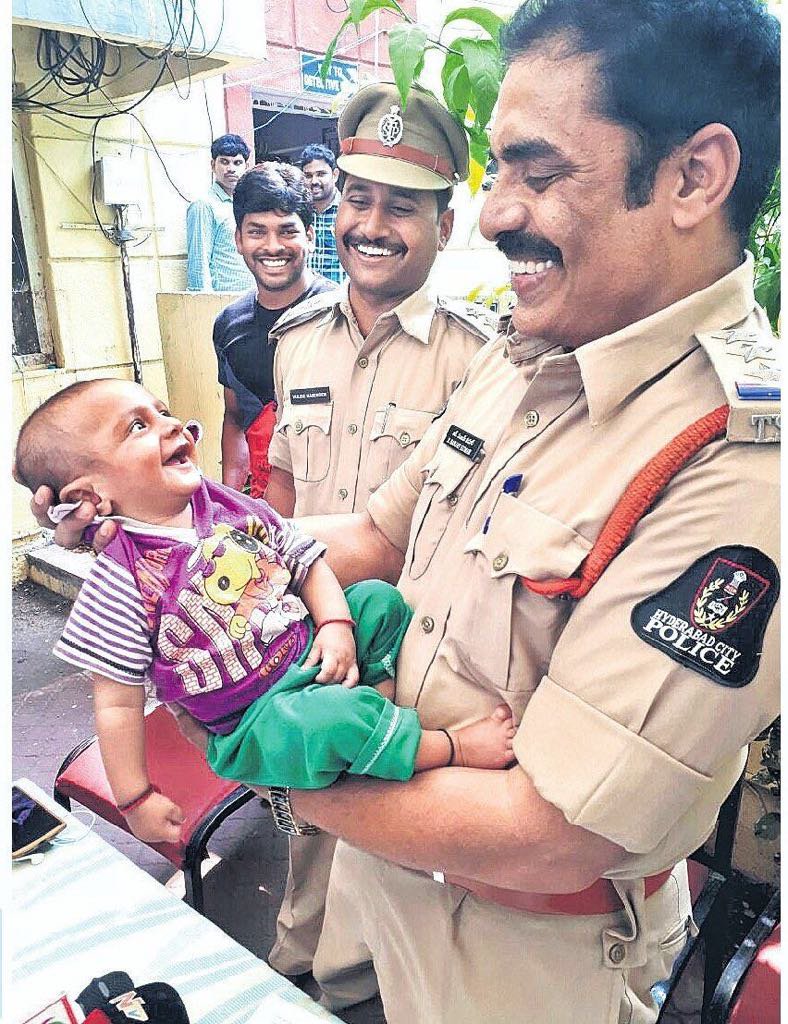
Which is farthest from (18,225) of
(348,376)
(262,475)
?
(348,376)

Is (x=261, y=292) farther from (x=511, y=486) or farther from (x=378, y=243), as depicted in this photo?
(x=511, y=486)

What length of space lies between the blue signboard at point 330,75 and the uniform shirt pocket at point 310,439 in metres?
5.18

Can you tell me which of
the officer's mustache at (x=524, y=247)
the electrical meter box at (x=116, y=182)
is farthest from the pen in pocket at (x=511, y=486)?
the electrical meter box at (x=116, y=182)

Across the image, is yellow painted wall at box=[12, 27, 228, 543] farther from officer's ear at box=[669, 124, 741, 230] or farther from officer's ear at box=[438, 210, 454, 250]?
officer's ear at box=[669, 124, 741, 230]

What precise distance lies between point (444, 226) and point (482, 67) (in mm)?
532

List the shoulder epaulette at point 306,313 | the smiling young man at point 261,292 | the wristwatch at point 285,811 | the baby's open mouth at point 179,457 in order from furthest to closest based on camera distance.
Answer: the smiling young man at point 261,292, the shoulder epaulette at point 306,313, the baby's open mouth at point 179,457, the wristwatch at point 285,811

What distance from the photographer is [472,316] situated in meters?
2.44

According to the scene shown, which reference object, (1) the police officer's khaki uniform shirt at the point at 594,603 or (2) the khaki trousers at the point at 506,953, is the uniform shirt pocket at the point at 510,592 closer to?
(1) the police officer's khaki uniform shirt at the point at 594,603

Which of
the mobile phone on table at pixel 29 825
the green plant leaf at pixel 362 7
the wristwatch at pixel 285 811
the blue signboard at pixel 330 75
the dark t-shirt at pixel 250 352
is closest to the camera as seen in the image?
the wristwatch at pixel 285 811

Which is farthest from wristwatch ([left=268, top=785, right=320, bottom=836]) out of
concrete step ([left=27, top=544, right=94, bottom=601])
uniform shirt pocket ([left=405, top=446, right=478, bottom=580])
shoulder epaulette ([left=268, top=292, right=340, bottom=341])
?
concrete step ([left=27, top=544, right=94, bottom=601])

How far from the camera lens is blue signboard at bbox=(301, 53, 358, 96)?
268 inches

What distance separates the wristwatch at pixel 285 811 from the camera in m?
1.33

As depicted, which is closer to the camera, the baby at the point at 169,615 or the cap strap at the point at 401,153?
the baby at the point at 169,615

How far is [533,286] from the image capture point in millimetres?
1130
